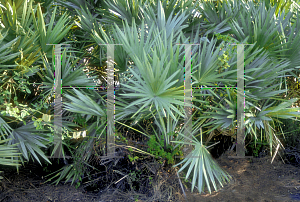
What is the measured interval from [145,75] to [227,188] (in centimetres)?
149

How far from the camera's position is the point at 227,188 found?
8.82ft

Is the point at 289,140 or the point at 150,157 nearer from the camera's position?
the point at 150,157

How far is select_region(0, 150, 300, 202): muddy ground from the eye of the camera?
2582 mm

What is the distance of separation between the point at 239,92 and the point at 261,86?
0.24 meters

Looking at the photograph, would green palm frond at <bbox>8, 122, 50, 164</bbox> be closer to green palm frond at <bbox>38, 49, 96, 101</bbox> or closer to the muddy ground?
green palm frond at <bbox>38, 49, 96, 101</bbox>

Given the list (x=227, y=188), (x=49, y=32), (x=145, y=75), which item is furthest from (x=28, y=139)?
(x=227, y=188)

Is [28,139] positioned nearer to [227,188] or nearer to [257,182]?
[227,188]

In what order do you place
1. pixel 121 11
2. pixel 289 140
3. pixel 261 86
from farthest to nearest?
pixel 289 140
pixel 121 11
pixel 261 86

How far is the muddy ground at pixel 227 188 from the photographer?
2582 millimetres

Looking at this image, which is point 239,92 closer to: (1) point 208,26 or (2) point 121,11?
(1) point 208,26

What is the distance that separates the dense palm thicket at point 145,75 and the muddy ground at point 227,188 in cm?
19

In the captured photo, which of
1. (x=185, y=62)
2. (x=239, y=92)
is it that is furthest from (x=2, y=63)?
(x=239, y=92)

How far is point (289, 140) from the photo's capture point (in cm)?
326

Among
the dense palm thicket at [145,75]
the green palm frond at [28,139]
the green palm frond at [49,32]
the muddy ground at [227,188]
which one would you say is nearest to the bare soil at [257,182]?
the muddy ground at [227,188]
